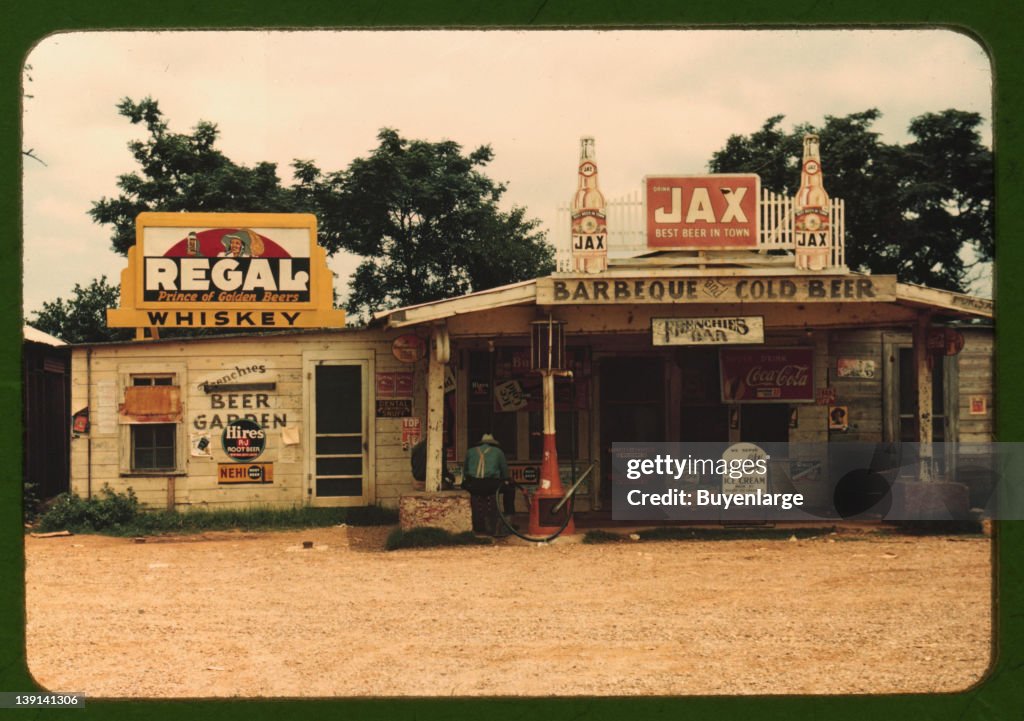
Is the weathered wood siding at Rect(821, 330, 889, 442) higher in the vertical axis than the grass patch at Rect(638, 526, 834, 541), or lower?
higher

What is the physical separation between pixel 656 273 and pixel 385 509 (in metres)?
5.34

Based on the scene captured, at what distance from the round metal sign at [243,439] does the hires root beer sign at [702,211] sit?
255 inches

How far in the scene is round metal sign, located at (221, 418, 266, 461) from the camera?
48.8ft

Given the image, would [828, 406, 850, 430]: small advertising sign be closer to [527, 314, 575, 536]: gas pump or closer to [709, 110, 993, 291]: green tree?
[709, 110, 993, 291]: green tree

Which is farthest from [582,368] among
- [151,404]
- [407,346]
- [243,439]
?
[151,404]

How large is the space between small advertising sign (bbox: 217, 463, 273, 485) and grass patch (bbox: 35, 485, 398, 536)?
0.43 m

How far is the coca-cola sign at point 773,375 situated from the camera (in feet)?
49.8

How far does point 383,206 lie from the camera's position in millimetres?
19891

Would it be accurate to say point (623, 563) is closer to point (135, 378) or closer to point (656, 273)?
point (656, 273)

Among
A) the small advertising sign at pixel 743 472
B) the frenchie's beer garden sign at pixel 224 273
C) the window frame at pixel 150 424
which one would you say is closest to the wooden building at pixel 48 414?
the window frame at pixel 150 424

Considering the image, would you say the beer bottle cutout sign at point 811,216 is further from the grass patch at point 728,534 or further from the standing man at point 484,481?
the standing man at point 484,481

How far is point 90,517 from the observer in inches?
556

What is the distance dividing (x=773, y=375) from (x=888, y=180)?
5.98m

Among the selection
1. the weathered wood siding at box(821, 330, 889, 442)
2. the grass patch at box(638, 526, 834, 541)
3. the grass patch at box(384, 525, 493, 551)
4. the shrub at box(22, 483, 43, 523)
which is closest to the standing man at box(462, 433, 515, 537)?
the grass patch at box(384, 525, 493, 551)
